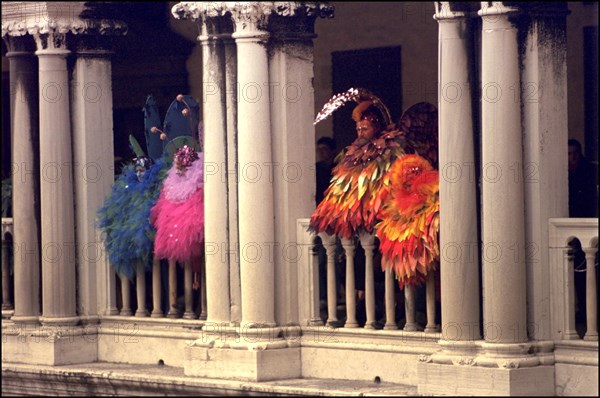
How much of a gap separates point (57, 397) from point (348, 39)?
3938 mm

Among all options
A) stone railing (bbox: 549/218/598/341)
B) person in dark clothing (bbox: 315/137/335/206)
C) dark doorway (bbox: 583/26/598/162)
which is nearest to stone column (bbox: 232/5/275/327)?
person in dark clothing (bbox: 315/137/335/206)

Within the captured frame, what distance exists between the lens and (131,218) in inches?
631

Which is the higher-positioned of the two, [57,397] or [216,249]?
[216,249]


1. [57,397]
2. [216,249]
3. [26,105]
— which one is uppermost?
[26,105]

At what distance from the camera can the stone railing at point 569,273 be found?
510 inches

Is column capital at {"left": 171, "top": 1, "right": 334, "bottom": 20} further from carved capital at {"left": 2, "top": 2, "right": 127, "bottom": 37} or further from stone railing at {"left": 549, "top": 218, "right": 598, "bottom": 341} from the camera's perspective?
stone railing at {"left": 549, "top": 218, "right": 598, "bottom": 341}

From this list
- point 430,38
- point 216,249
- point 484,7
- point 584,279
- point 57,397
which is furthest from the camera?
point 430,38

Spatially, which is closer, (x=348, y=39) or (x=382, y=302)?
(x=382, y=302)

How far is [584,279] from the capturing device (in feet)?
45.6

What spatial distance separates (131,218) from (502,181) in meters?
3.89

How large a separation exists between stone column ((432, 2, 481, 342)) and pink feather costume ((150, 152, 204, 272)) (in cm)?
267

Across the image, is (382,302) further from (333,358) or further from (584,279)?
(584,279)

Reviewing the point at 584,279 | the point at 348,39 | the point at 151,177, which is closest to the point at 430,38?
the point at 348,39

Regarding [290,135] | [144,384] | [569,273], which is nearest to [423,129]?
[290,135]
